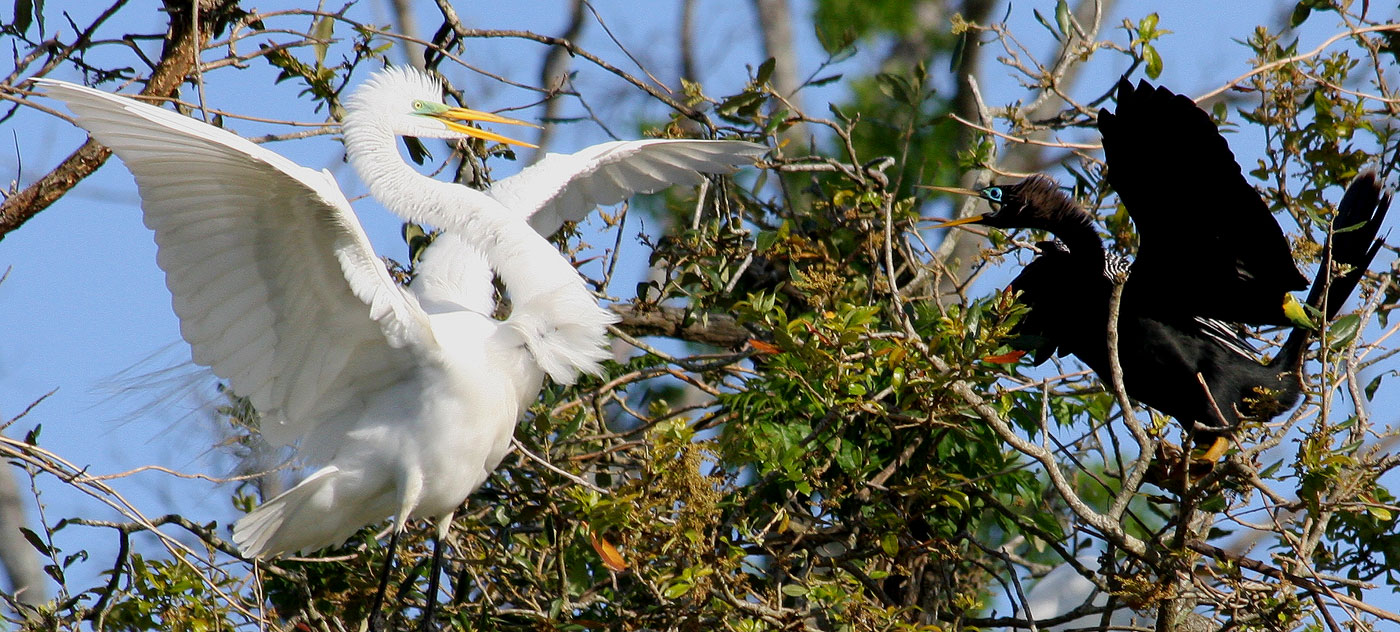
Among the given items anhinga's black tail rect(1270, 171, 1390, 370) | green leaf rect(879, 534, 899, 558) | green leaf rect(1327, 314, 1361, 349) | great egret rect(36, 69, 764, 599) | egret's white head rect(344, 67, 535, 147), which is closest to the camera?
green leaf rect(1327, 314, 1361, 349)

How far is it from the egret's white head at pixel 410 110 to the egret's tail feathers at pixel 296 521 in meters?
1.00

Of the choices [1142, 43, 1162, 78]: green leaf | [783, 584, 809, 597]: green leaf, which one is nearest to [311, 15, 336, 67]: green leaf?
[783, 584, 809, 597]: green leaf

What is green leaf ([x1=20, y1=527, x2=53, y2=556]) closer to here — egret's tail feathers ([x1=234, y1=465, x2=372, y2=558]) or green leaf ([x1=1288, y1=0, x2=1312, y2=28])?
egret's tail feathers ([x1=234, y1=465, x2=372, y2=558])

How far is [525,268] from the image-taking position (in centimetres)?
318

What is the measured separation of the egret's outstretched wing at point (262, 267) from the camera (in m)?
2.64

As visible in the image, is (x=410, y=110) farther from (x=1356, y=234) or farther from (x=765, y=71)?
(x=1356, y=234)

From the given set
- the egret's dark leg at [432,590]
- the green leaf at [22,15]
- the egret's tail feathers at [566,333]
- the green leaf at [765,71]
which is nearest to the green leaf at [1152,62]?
the green leaf at [765,71]

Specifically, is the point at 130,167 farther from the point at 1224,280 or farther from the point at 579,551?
the point at 1224,280

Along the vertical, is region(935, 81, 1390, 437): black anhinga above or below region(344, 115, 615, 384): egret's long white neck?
above

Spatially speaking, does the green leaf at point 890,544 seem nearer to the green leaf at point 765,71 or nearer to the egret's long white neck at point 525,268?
the egret's long white neck at point 525,268

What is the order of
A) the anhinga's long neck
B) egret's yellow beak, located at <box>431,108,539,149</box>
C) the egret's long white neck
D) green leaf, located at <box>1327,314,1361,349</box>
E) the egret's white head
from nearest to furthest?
green leaf, located at <box>1327,314,1361,349</box> → the egret's long white neck → the egret's white head → egret's yellow beak, located at <box>431,108,539,149</box> → the anhinga's long neck

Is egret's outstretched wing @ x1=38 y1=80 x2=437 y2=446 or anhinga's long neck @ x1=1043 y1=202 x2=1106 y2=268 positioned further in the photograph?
anhinga's long neck @ x1=1043 y1=202 x2=1106 y2=268

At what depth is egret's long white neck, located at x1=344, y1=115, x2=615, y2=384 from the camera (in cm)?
312

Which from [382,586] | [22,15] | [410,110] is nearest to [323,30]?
[410,110]
